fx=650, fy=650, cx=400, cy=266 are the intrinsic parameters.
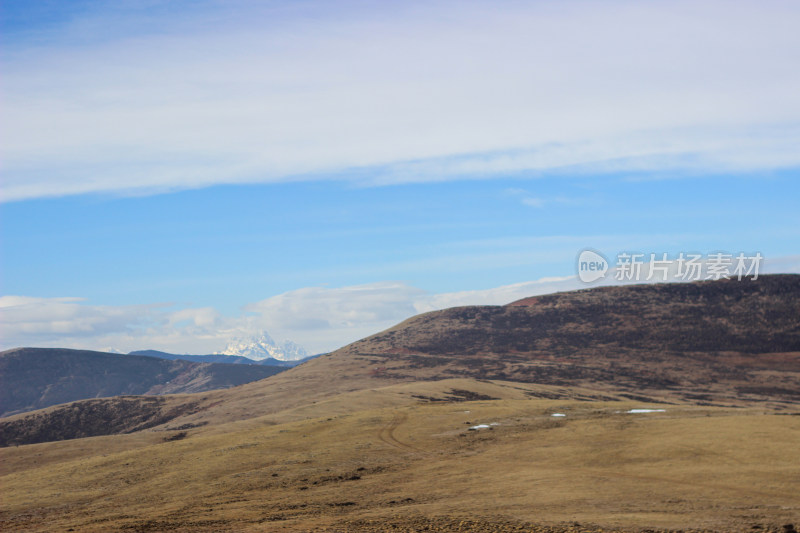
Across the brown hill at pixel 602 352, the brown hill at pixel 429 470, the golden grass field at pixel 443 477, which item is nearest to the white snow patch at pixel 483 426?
the brown hill at pixel 429 470

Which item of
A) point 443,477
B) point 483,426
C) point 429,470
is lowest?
point 429,470

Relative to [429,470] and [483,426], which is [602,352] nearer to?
[483,426]

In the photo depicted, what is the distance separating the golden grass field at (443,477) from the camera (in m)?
32.9

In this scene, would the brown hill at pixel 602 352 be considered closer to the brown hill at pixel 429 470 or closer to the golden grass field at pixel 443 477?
the brown hill at pixel 429 470

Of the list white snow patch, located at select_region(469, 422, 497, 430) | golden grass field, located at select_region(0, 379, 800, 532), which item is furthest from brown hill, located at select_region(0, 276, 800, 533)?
white snow patch, located at select_region(469, 422, 497, 430)

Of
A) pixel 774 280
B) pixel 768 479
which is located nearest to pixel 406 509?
pixel 768 479

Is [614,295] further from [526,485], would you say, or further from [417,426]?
[526,485]

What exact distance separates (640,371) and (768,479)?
116883 mm

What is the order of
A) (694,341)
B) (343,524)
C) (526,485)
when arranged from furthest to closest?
(694,341) < (526,485) < (343,524)

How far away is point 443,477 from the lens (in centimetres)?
4372

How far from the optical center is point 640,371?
148m

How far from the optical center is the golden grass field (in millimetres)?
32906

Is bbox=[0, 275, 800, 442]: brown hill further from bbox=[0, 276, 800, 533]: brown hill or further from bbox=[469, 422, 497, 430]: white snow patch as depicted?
bbox=[469, 422, 497, 430]: white snow patch

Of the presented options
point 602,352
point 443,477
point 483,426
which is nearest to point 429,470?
point 443,477
